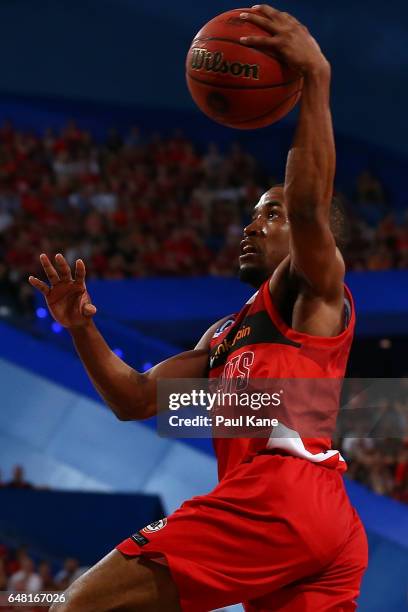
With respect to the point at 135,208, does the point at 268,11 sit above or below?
below

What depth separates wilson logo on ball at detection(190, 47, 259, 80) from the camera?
3.07 metres

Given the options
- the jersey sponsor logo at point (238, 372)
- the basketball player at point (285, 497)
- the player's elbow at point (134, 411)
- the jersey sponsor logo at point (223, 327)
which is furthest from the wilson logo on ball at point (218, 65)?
the player's elbow at point (134, 411)

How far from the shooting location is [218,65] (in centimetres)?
316

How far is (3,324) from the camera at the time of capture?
11.3 m

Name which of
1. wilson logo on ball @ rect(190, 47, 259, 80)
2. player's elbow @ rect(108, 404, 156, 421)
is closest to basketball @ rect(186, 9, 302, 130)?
wilson logo on ball @ rect(190, 47, 259, 80)

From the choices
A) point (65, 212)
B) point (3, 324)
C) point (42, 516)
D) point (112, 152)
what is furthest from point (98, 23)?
point (42, 516)

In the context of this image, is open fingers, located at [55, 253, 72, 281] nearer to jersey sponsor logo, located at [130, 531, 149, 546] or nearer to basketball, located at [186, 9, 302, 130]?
basketball, located at [186, 9, 302, 130]

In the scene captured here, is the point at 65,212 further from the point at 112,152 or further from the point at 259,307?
the point at 259,307

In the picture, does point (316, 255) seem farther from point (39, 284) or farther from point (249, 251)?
point (39, 284)

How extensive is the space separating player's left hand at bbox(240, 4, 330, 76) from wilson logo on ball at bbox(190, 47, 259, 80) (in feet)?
0.30

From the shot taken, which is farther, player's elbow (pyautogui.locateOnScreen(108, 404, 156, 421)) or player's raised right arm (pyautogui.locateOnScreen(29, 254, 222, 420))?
player's elbow (pyautogui.locateOnScreen(108, 404, 156, 421))

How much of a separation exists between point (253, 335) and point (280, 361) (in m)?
0.17

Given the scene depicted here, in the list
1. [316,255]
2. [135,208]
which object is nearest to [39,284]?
[316,255]

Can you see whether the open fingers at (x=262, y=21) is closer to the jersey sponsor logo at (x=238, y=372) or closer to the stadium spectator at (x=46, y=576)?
the jersey sponsor logo at (x=238, y=372)
